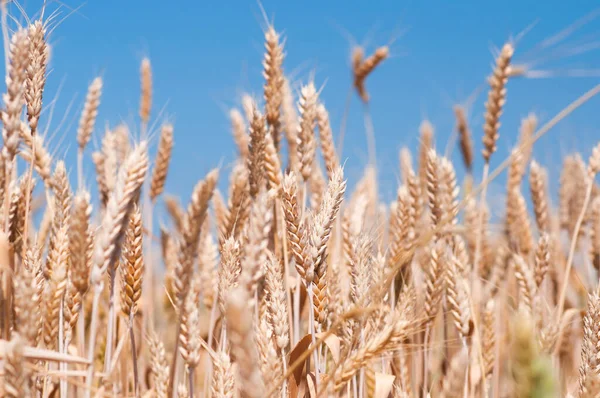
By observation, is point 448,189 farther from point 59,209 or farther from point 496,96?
point 59,209

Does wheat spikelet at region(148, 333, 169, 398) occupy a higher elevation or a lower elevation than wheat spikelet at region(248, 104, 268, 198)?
lower

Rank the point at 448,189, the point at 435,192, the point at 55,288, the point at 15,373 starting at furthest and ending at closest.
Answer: the point at 448,189, the point at 435,192, the point at 55,288, the point at 15,373

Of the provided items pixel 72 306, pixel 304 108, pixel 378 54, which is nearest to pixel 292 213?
pixel 72 306

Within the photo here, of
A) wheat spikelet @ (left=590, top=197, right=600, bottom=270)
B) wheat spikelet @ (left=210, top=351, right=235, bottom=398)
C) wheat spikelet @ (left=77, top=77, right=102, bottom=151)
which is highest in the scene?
wheat spikelet @ (left=77, top=77, right=102, bottom=151)

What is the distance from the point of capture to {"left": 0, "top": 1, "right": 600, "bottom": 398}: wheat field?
4.21 ft

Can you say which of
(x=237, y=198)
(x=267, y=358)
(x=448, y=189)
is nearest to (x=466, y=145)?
(x=448, y=189)

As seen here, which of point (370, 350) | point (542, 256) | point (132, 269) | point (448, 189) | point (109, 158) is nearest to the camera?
point (370, 350)

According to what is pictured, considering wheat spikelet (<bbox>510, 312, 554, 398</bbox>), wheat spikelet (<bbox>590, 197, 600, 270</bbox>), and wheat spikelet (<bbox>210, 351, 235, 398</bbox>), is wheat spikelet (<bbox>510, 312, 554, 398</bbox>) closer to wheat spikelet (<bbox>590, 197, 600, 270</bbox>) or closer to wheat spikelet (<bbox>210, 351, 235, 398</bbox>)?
wheat spikelet (<bbox>210, 351, 235, 398</bbox>)

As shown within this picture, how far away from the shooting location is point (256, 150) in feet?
7.64

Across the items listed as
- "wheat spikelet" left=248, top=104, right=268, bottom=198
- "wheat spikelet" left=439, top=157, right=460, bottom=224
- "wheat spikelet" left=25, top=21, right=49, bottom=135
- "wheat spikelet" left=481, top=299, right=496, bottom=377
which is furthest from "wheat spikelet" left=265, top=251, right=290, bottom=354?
"wheat spikelet" left=439, top=157, right=460, bottom=224

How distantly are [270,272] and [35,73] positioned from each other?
847 mm

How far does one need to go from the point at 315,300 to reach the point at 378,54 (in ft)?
7.26

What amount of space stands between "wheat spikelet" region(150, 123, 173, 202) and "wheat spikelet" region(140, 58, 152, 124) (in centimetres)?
69

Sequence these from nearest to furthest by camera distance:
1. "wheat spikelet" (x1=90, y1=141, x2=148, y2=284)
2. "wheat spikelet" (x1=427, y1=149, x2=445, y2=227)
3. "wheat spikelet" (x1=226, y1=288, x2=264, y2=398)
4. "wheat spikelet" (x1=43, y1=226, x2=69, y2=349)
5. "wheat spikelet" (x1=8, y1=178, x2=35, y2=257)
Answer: "wheat spikelet" (x1=226, y1=288, x2=264, y2=398) → "wheat spikelet" (x1=90, y1=141, x2=148, y2=284) → "wheat spikelet" (x1=43, y1=226, x2=69, y2=349) → "wheat spikelet" (x1=8, y1=178, x2=35, y2=257) → "wheat spikelet" (x1=427, y1=149, x2=445, y2=227)
